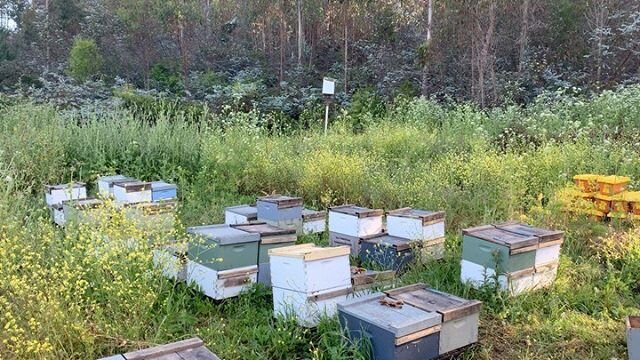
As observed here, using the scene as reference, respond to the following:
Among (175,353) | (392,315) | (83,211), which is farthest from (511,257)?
(83,211)

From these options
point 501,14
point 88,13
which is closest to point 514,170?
point 501,14

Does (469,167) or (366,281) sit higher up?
(469,167)

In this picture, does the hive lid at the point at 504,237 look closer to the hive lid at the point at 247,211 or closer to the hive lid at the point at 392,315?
the hive lid at the point at 392,315

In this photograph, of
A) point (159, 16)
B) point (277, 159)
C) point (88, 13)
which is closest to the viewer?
point (277, 159)

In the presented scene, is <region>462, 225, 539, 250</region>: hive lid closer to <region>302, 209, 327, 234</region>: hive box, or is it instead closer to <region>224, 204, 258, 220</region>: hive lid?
<region>302, 209, 327, 234</region>: hive box

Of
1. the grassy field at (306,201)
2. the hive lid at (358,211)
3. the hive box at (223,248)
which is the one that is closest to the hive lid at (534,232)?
the grassy field at (306,201)

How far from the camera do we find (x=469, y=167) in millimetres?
5395

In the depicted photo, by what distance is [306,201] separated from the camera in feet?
17.9

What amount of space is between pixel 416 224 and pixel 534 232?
74 cm

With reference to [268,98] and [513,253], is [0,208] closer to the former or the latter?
[513,253]

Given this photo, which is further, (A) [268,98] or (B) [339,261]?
(A) [268,98]

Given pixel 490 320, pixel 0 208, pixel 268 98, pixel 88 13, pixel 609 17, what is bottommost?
pixel 490 320

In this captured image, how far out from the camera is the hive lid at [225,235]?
3.00 metres

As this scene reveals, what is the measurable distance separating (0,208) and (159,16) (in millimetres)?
11369
